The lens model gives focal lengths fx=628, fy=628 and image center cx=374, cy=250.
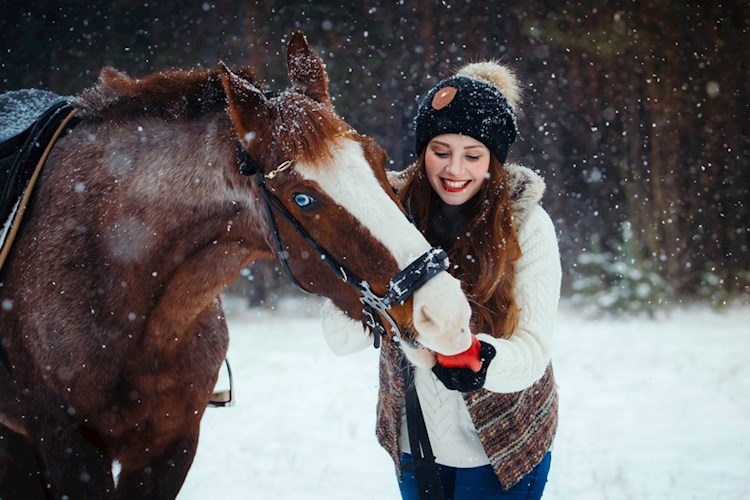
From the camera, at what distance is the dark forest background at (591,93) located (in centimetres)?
873

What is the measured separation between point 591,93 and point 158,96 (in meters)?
8.14

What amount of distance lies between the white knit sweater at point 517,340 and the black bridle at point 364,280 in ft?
0.70

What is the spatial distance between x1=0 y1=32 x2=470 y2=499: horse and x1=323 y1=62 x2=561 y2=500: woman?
36 centimetres

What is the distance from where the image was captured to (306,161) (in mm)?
1796

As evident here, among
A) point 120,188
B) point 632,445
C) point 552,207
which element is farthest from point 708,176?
point 120,188

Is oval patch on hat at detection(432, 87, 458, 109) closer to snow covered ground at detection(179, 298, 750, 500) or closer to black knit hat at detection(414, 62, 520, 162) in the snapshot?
black knit hat at detection(414, 62, 520, 162)

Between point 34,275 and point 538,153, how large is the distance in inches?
315

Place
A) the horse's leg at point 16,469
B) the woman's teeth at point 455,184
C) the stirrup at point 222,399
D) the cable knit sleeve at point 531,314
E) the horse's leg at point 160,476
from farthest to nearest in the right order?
the horse's leg at point 16,469
the stirrup at point 222,399
the horse's leg at point 160,476
the woman's teeth at point 455,184
the cable knit sleeve at point 531,314

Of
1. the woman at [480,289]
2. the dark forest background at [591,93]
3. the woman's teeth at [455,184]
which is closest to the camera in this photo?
the woman at [480,289]

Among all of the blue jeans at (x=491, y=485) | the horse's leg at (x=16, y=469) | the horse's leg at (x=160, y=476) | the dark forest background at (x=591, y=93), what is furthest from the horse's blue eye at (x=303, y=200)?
the dark forest background at (x=591, y=93)

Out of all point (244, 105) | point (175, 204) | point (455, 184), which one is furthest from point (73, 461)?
point (455, 184)

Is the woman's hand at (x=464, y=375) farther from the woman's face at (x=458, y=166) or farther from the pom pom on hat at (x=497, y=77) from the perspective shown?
the pom pom on hat at (x=497, y=77)

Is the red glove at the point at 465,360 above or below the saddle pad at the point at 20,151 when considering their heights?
below

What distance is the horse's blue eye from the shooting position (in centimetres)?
180
